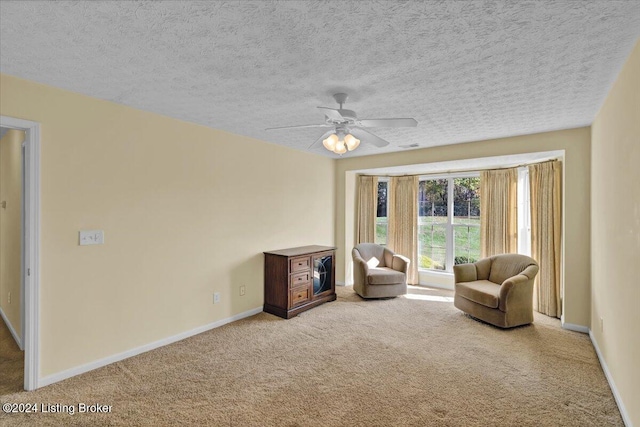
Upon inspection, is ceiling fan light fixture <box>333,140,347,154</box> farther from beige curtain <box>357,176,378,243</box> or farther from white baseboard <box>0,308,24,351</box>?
white baseboard <box>0,308,24,351</box>

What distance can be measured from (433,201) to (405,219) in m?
0.63

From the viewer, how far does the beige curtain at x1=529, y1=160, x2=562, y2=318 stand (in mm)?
4234

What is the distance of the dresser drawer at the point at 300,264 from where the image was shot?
4273 millimetres

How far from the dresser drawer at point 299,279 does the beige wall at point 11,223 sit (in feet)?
9.46

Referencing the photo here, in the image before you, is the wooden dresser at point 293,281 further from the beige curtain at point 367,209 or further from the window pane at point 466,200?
the window pane at point 466,200

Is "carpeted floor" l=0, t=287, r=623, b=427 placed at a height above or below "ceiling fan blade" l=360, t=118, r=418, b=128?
below

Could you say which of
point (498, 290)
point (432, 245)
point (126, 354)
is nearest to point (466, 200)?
point (432, 245)

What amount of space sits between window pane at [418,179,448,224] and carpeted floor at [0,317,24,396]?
5.87 metres

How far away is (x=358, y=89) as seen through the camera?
99.1 inches

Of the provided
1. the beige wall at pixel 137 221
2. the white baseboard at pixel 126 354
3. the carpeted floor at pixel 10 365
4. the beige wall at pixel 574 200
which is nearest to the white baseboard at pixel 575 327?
the beige wall at pixel 574 200

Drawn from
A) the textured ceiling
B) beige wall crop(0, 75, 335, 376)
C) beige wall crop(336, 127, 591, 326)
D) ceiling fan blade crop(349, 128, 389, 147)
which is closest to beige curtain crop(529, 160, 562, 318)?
beige wall crop(336, 127, 591, 326)

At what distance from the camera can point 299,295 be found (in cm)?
437

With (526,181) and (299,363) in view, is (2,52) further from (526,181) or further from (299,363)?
(526,181)

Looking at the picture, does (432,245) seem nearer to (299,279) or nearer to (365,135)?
(299,279)
